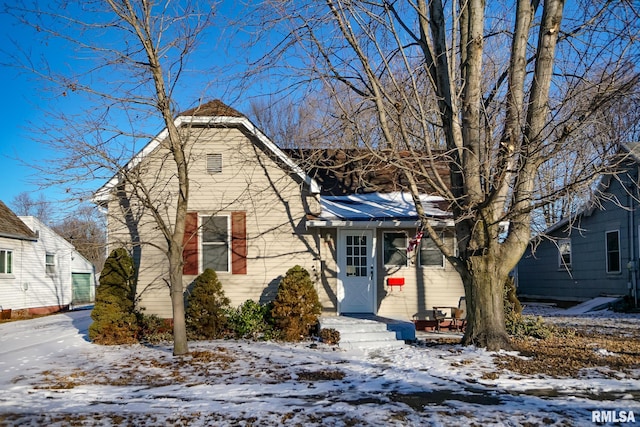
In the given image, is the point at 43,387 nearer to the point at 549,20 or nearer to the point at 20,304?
the point at 549,20

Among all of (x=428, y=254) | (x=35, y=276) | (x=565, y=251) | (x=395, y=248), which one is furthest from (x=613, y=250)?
(x=35, y=276)

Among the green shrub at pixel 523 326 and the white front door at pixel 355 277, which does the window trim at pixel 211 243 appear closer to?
the white front door at pixel 355 277

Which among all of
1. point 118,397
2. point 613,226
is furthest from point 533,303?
point 118,397

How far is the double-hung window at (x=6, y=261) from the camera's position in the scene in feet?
62.1

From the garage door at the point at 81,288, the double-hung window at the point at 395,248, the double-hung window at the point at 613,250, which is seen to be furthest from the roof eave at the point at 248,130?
the garage door at the point at 81,288

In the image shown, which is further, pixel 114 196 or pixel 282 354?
pixel 114 196

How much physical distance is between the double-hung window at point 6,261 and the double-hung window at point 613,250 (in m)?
21.9

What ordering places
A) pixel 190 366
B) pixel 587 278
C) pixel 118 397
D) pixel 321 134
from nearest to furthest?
pixel 118 397 < pixel 190 366 < pixel 321 134 < pixel 587 278

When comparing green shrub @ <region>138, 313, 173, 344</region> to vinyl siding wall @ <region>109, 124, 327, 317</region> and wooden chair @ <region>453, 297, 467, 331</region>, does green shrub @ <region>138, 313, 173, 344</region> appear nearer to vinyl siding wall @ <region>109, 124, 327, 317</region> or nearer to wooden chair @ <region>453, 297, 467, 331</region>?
vinyl siding wall @ <region>109, 124, 327, 317</region>

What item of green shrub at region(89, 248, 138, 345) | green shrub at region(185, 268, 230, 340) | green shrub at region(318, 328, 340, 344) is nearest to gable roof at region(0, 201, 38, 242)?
green shrub at region(89, 248, 138, 345)

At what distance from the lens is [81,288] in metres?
28.7

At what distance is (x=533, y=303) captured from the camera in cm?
2219

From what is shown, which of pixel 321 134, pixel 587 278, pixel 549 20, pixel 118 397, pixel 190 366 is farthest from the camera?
pixel 587 278

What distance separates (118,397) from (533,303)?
64.5ft
